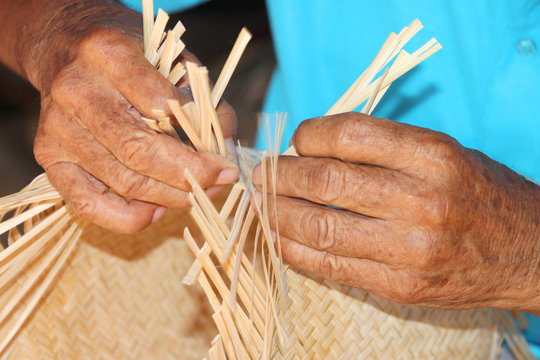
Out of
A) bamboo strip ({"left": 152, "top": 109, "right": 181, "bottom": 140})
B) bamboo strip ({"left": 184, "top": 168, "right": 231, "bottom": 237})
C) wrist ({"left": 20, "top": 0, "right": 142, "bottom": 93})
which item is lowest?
bamboo strip ({"left": 184, "top": 168, "right": 231, "bottom": 237})

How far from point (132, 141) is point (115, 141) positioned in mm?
30

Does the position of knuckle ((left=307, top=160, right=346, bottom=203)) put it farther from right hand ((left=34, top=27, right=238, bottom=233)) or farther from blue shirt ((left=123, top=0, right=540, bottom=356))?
blue shirt ((left=123, top=0, right=540, bottom=356))

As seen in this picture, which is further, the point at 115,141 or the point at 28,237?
the point at 28,237

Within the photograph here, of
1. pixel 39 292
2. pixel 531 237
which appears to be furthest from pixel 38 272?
pixel 531 237

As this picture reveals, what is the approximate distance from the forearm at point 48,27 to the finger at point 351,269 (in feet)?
1.39

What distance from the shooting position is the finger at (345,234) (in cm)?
61

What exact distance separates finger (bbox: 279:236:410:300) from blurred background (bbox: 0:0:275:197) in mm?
2132

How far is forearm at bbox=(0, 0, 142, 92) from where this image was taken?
2.58ft

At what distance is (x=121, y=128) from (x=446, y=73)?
66 cm

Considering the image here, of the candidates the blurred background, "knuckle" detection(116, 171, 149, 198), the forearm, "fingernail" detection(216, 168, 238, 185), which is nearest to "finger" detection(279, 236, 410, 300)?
"fingernail" detection(216, 168, 238, 185)

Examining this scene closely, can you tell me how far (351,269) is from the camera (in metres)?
0.65

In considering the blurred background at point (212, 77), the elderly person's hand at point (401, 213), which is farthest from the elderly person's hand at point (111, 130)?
the blurred background at point (212, 77)

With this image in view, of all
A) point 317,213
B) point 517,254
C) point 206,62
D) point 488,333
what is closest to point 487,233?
point 517,254

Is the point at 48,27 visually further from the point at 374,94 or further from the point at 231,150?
the point at 374,94
